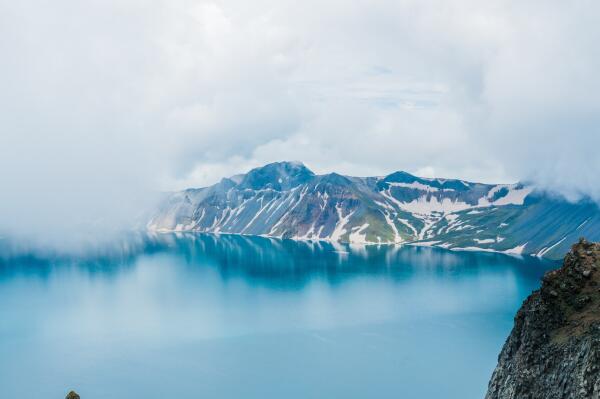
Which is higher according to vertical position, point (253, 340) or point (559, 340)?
point (559, 340)

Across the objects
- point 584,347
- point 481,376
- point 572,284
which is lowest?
point 481,376

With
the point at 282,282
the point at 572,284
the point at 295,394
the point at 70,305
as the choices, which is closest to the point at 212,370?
the point at 295,394

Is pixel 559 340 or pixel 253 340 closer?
pixel 559 340

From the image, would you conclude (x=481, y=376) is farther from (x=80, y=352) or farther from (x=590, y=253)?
(x=80, y=352)

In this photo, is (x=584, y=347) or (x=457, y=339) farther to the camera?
(x=457, y=339)

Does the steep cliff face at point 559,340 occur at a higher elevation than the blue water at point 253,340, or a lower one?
higher
